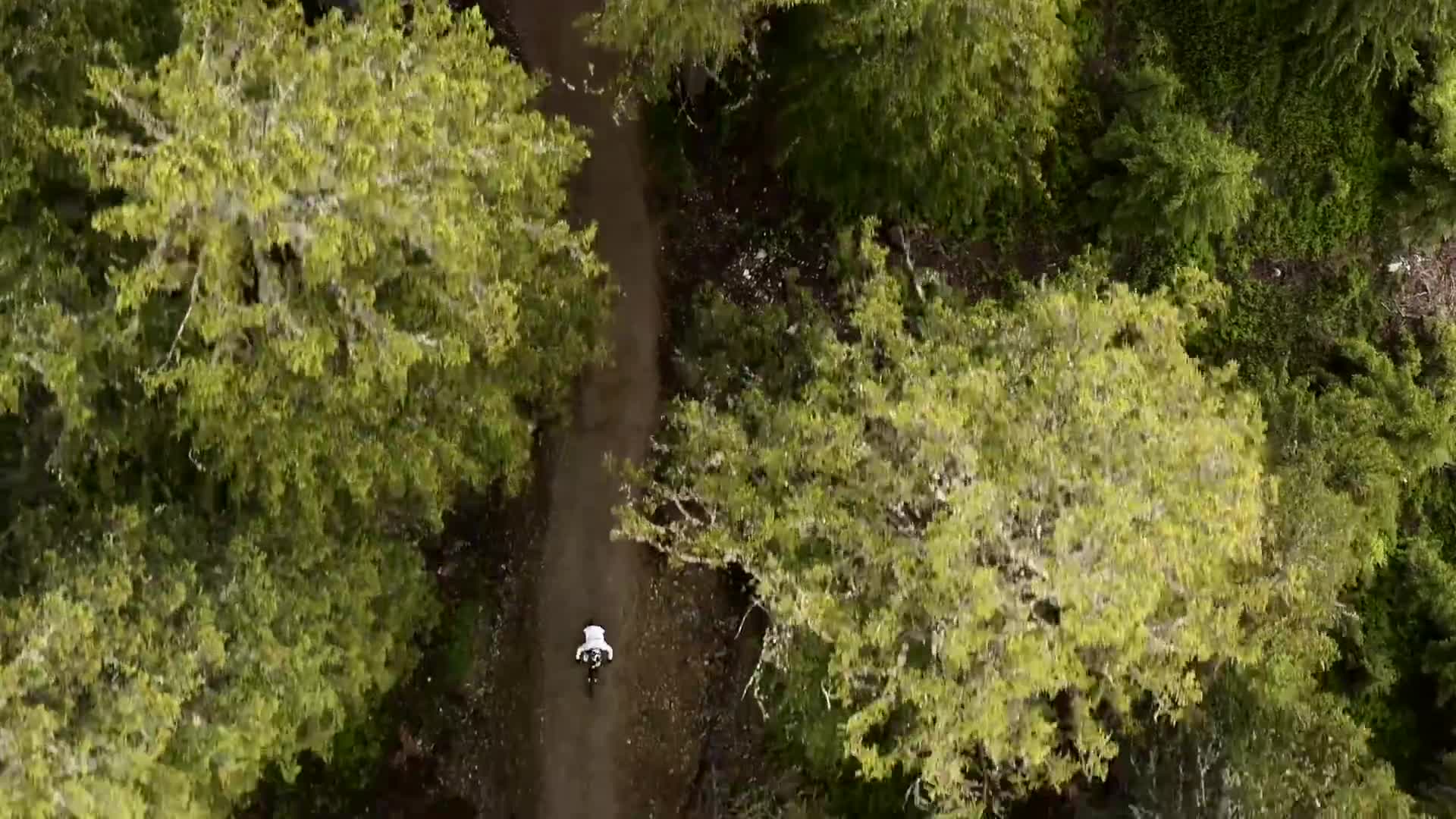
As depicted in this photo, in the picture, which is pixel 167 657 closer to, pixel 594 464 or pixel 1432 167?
pixel 594 464

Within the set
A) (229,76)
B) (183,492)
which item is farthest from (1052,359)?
(183,492)

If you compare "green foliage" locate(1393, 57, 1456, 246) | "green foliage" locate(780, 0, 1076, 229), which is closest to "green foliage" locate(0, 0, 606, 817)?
"green foliage" locate(780, 0, 1076, 229)

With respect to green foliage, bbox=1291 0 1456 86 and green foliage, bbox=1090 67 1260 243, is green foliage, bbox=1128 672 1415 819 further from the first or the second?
green foliage, bbox=1291 0 1456 86

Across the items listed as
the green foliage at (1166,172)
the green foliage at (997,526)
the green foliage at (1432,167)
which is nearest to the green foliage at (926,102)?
the green foliage at (1166,172)

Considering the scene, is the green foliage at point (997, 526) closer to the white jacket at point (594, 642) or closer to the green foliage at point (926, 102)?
the green foliage at point (926, 102)

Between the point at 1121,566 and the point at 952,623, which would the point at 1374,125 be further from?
the point at 952,623

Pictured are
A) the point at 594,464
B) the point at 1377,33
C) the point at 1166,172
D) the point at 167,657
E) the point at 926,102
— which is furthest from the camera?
the point at 594,464

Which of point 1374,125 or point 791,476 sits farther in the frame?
point 1374,125

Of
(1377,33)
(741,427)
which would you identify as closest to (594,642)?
(741,427)
